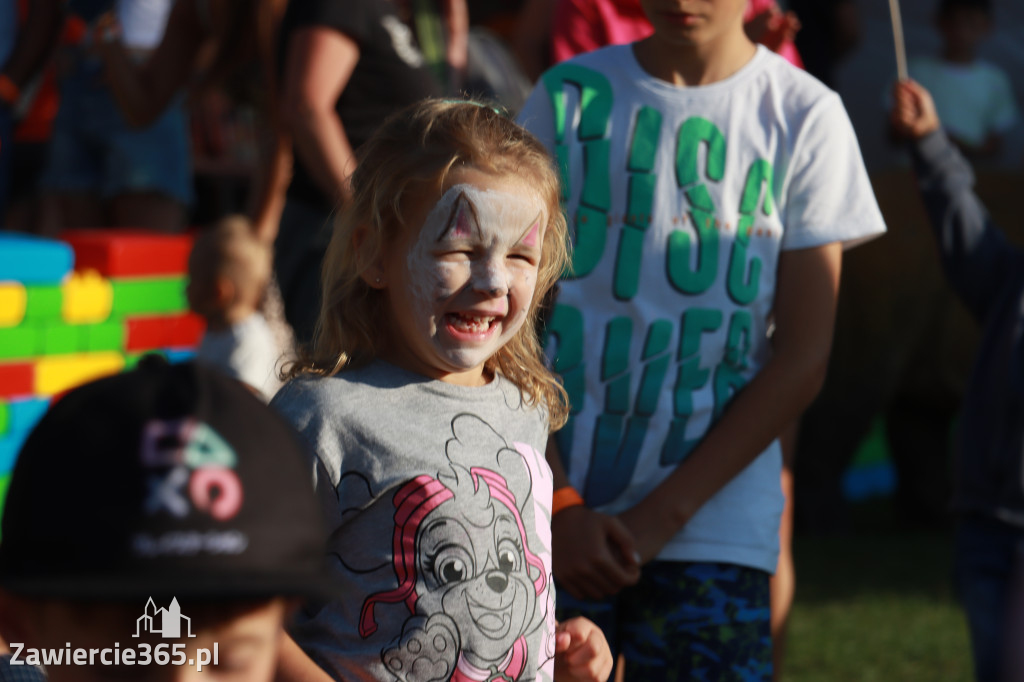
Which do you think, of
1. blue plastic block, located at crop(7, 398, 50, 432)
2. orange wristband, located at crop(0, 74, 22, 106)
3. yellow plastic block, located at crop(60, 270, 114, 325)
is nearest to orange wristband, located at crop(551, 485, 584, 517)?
blue plastic block, located at crop(7, 398, 50, 432)

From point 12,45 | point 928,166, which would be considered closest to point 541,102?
point 928,166

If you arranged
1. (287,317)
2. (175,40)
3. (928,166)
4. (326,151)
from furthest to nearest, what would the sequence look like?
(175,40) → (287,317) → (326,151) → (928,166)

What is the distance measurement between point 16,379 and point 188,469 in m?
3.05

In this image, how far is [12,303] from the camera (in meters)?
3.85

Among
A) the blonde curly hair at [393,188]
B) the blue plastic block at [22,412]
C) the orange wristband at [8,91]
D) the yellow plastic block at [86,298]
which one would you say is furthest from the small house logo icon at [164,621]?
the orange wristband at [8,91]

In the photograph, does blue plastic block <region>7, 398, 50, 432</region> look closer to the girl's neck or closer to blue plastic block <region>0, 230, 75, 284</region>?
blue plastic block <region>0, 230, 75, 284</region>

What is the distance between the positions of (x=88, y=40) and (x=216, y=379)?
4188mm

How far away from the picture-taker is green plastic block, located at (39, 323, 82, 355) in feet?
13.3

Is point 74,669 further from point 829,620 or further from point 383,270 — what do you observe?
point 829,620

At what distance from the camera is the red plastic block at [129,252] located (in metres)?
4.50

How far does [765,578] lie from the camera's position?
2193 millimetres

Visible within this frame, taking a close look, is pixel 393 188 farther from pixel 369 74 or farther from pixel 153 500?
pixel 369 74

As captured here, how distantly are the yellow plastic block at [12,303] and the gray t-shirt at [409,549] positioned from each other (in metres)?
2.37

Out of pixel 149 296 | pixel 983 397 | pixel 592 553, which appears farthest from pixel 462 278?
pixel 149 296
